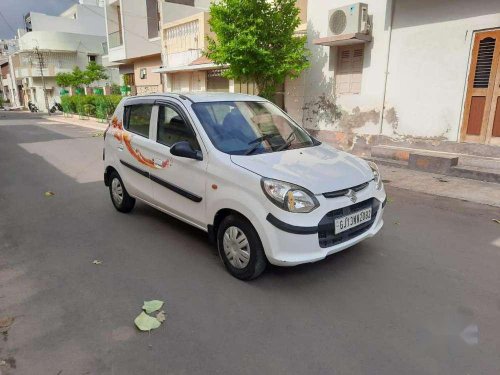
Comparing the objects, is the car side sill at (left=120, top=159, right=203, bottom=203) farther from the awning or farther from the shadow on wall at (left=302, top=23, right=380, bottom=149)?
the shadow on wall at (left=302, top=23, right=380, bottom=149)

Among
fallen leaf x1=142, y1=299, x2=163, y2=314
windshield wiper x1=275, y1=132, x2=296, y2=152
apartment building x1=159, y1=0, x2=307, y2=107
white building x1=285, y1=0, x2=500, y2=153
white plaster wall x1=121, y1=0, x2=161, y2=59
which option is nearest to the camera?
fallen leaf x1=142, y1=299, x2=163, y2=314

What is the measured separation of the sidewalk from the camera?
250 inches

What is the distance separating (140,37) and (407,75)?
19990mm

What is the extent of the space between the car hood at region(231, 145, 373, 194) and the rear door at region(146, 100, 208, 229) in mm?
562

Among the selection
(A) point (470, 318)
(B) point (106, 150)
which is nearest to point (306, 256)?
(A) point (470, 318)

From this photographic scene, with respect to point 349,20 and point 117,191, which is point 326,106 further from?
point 117,191

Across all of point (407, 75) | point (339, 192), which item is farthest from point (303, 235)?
point (407, 75)

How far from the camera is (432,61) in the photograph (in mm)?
8453

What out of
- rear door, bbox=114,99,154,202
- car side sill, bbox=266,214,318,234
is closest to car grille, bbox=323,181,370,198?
car side sill, bbox=266,214,318,234

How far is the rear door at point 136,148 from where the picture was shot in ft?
15.3

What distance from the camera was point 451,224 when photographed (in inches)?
204

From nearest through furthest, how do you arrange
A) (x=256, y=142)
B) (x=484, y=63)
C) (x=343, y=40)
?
(x=256, y=142), (x=484, y=63), (x=343, y=40)

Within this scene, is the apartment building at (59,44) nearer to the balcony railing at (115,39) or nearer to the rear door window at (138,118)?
the balcony railing at (115,39)

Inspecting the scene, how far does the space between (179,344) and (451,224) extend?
13.8ft
